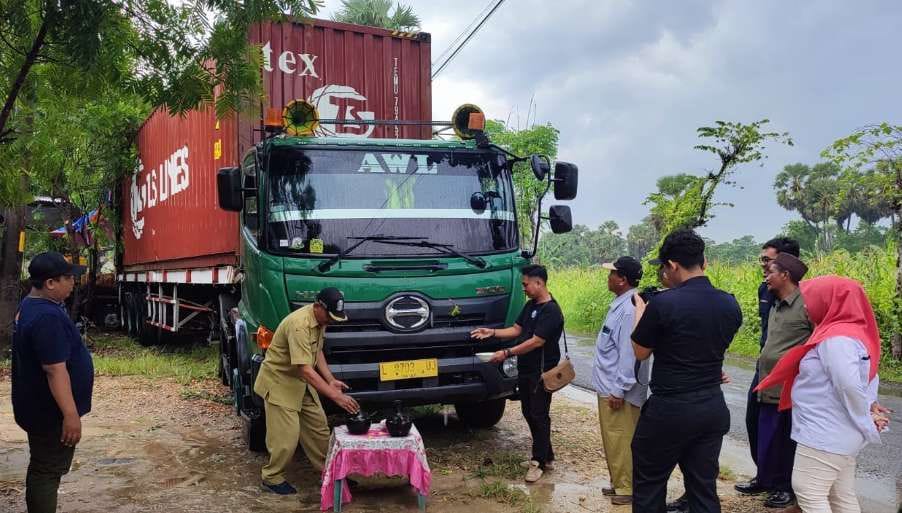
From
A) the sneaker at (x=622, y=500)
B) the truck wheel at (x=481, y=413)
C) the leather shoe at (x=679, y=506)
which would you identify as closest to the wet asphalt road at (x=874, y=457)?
the leather shoe at (x=679, y=506)

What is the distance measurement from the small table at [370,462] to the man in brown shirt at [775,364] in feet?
6.78

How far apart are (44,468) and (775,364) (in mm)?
3981

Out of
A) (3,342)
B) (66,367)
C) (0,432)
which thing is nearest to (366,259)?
(66,367)

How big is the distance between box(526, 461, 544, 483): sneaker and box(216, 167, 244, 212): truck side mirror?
282 cm

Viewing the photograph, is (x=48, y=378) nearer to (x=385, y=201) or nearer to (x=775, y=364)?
(x=385, y=201)

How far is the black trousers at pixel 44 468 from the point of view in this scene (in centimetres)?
366

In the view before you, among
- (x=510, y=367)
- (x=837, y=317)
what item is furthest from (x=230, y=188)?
(x=837, y=317)

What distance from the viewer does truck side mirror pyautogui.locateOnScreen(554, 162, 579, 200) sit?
591cm

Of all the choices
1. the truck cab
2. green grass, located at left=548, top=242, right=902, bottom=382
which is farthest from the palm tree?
the truck cab

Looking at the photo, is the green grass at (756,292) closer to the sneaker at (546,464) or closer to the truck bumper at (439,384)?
the sneaker at (546,464)

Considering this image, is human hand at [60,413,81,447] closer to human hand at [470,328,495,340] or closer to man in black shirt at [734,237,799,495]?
human hand at [470,328,495,340]

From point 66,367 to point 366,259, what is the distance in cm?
218

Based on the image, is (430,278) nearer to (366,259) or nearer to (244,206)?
(366,259)

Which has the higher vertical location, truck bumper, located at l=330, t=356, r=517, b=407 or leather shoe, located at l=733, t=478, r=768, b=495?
truck bumper, located at l=330, t=356, r=517, b=407
